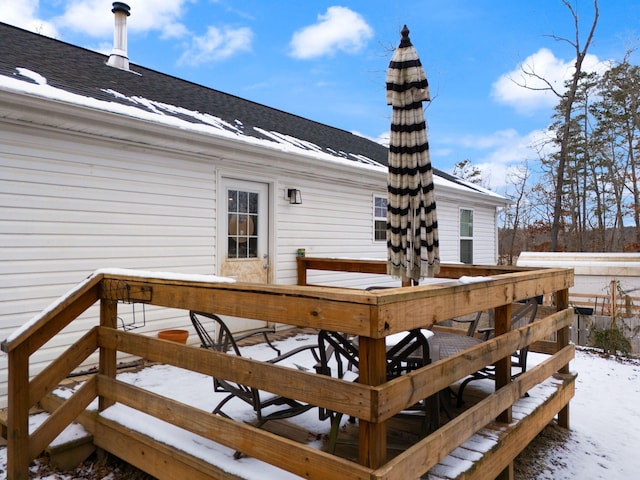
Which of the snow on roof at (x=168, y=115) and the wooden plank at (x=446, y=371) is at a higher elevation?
the snow on roof at (x=168, y=115)

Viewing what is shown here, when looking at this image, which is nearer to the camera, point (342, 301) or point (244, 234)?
point (342, 301)

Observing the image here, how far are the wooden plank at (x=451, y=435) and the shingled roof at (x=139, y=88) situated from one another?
4210 mm

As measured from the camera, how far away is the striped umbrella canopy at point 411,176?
2.72 meters

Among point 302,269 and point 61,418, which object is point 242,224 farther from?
point 61,418

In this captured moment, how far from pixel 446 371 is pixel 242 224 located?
13.4ft

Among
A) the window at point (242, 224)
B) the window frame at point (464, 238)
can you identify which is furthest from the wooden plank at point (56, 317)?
the window frame at point (464, 238)

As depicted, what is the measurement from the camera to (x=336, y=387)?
1900mm

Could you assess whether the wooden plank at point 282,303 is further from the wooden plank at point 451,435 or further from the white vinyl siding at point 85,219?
the white vinyl siding at point 85,219

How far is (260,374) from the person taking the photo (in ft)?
7.18

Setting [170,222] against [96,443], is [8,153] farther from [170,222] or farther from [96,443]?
[96,443]

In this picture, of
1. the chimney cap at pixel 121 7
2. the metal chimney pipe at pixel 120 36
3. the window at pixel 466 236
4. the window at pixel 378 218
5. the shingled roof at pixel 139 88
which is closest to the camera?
the shingled roof at pixel 139 88

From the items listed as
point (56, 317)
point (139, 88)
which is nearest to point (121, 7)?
point (139, 88)

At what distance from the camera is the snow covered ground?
249 cm

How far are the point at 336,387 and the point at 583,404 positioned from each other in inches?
147
